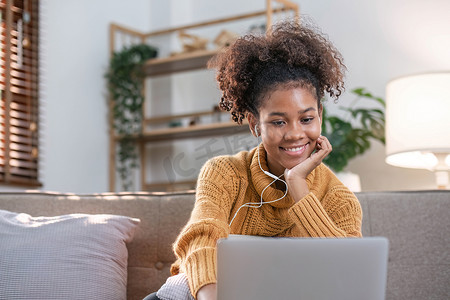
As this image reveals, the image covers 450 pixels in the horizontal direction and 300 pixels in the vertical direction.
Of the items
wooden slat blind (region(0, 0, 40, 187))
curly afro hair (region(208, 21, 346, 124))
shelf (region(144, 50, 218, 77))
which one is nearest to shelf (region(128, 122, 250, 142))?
shelf (region(144, 50, 218, 77))

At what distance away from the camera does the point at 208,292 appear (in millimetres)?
1229

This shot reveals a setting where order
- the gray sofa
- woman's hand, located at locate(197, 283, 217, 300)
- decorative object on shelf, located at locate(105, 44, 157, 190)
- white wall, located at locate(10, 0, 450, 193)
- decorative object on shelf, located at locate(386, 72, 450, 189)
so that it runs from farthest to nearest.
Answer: decorative object on shelf, located at locate(105, 44, 157, 190) < white wall, located at locate(10, 0, 450, 193) < decorative object on shelf, located at locate(386, 72, 450, 189) < the gray sofa < woman's hand, located at locate(197, 283, 217, 300)

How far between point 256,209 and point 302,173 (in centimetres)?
16

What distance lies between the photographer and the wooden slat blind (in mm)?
3641

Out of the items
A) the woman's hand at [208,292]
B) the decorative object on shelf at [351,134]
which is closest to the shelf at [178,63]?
the decorative object on shelf at [351,134]

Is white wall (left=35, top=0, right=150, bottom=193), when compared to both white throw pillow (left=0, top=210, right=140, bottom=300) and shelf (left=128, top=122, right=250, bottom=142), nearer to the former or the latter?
shelf (left=128, top=122, right=250, bottom=142)

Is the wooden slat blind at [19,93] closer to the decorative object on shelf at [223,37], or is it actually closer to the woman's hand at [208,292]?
the decorative object on shelf at [223,37]

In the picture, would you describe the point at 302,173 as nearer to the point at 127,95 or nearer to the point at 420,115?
the point at 420,115

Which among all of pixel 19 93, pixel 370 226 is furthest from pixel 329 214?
pixel 19 93

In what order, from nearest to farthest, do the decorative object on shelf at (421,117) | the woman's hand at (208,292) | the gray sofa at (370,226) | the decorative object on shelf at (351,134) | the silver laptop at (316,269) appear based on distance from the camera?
the silver laptop at (316,269) → the woman's hand at (208,292) → the gray sofa at (370,226) → the decorative object on shelf at (421,117) → the decorative object on shelf at (351,134)

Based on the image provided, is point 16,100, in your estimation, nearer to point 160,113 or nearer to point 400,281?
point 160,113

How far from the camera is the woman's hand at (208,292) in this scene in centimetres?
122

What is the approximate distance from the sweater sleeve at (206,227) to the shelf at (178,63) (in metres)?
2.50

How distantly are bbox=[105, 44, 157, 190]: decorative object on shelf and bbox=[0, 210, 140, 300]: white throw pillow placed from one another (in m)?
2.48
